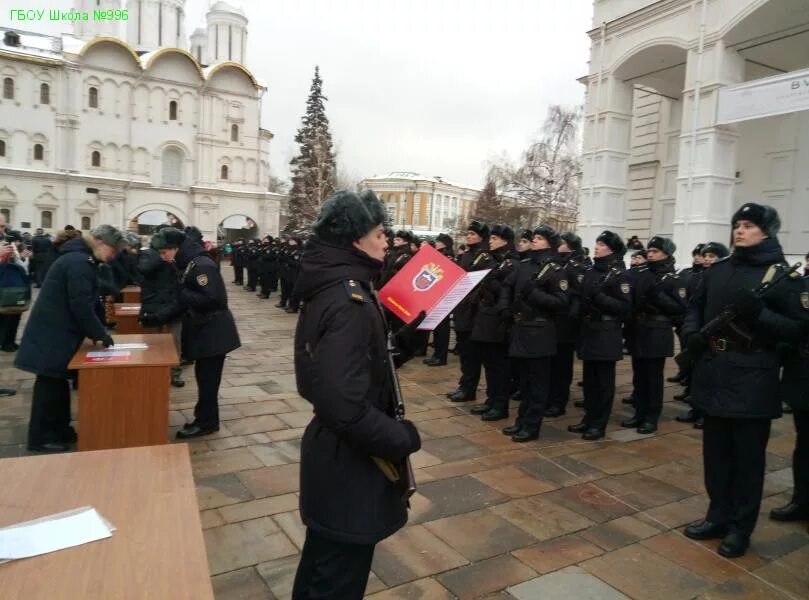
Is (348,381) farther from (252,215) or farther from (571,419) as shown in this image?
(252,215)

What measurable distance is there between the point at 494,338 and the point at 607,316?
3.94 ft

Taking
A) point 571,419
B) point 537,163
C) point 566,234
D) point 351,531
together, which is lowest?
point 571,419

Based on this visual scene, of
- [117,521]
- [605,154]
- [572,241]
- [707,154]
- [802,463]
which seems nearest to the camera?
[117,521]

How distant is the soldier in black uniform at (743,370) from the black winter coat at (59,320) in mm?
4495

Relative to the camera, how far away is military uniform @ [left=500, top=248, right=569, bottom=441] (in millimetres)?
5359

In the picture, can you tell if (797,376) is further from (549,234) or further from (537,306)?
(549,234)

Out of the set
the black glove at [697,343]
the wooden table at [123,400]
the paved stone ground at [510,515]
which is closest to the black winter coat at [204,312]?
the wooden table at [123,400]

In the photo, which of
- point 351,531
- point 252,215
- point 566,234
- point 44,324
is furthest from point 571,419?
point 252,215

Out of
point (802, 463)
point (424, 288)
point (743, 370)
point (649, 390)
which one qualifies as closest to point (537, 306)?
point (649, 390)

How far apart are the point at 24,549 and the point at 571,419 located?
5.66m

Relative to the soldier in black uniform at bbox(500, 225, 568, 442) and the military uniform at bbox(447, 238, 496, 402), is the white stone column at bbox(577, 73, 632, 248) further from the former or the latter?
the soldier in black uniform at bbox(500, 225, 568, 442)

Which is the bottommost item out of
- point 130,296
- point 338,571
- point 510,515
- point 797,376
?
point 510,515

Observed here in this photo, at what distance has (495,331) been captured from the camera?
20.0ft

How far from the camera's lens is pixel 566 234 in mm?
7363
